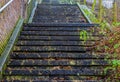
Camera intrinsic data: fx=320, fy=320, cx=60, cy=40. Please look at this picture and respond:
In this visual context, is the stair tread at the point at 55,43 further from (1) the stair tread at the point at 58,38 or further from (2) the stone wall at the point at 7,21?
(2) the stone wall at the point at 7,21

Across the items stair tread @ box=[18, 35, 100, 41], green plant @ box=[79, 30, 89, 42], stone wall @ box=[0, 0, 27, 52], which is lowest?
green plant @ box=[79, 30, 89, 42]

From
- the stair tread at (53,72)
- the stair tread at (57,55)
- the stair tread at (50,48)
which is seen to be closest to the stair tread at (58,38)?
the stair tread at (50,48)

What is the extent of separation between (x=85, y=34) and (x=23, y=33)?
1.71 meters

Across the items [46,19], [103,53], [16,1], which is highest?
[16,1]

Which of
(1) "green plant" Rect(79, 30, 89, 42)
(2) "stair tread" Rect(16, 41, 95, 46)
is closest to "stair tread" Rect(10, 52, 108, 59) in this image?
(2) "stair tread" Rect(16, 41, 95, 46)

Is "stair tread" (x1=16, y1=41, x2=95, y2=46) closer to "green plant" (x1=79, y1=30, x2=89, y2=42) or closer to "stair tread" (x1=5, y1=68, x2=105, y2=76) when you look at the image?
"green plant" (x1=79, y1=30, x2=89, y2=42)

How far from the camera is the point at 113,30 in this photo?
9.14 m

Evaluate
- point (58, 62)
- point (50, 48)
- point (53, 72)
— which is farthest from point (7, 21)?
point (53, 72)

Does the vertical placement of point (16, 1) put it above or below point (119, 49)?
above

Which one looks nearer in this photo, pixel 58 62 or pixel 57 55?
pixel 58 62

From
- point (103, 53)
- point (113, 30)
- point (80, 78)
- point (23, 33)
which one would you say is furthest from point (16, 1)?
point (80, 78)

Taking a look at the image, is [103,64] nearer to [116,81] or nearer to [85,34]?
[116,81]

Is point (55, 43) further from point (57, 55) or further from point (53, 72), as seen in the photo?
point (53, 72)

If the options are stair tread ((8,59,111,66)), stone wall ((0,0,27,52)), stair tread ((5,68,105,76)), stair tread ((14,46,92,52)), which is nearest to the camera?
stair tread ((5,68,105,76))
